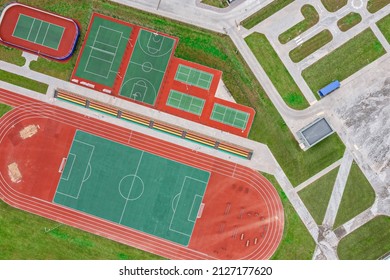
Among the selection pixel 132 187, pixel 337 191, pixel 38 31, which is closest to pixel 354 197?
pixel 337 191

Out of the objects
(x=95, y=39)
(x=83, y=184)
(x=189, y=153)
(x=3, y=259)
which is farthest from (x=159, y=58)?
(x=3, y=259)

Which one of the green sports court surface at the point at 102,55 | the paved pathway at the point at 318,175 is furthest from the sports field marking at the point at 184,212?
the green sports court surface at the point at 102,55

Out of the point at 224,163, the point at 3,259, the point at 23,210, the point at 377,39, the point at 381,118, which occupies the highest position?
the point at 377,39

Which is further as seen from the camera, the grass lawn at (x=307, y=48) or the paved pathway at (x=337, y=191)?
the grass lawn at (x=307, y=48)

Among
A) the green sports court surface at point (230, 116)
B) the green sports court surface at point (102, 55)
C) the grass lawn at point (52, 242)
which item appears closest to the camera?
the grass lawn at point (52, 242)

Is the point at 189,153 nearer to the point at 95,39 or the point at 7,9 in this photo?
the point at 95,39

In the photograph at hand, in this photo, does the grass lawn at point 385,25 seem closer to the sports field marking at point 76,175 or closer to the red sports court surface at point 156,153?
the red sports court surface at point 156,153
